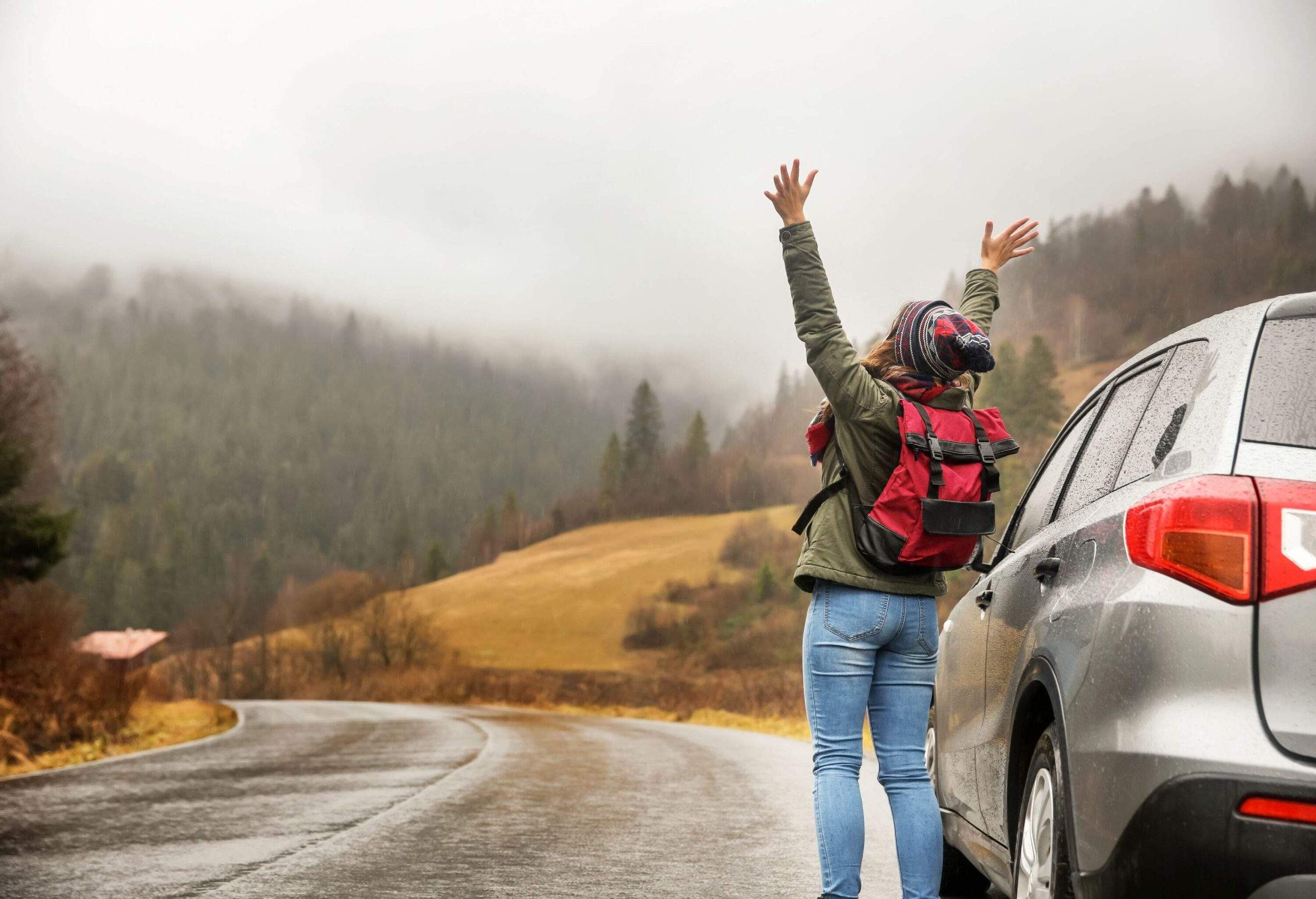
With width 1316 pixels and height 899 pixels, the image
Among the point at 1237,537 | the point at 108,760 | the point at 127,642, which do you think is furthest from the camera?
the point at 127,642

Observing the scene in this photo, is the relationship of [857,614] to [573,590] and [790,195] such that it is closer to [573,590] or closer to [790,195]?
[790,195]

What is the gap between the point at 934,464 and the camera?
11.4 ft

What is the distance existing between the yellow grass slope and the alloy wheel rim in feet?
269

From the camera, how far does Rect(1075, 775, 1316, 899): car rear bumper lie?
2154 millimetres

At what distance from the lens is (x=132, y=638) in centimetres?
6900

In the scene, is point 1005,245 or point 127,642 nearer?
point 1005,245

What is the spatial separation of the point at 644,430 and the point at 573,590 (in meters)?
67.7

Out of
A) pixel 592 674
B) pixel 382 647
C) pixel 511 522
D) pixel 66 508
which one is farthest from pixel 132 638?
pixel 511 522

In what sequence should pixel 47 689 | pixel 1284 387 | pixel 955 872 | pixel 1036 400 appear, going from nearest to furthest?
pixel 1284 387, pixel 955 872, pixel 47 689, pixel 1036 400

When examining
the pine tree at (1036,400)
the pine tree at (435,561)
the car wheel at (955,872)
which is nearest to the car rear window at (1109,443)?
Answer: the car wheel at (955,872)

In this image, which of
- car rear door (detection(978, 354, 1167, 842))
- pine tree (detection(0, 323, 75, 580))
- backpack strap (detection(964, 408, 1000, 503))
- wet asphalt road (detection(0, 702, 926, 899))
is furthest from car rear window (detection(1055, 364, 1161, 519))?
pine tree (detection(0, 323, 75, 580))

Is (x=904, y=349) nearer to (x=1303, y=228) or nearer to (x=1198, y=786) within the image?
(x=1198, y=786)

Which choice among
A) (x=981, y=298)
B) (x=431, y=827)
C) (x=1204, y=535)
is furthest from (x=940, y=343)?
(x=431, y=827)

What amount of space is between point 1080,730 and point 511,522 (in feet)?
546
